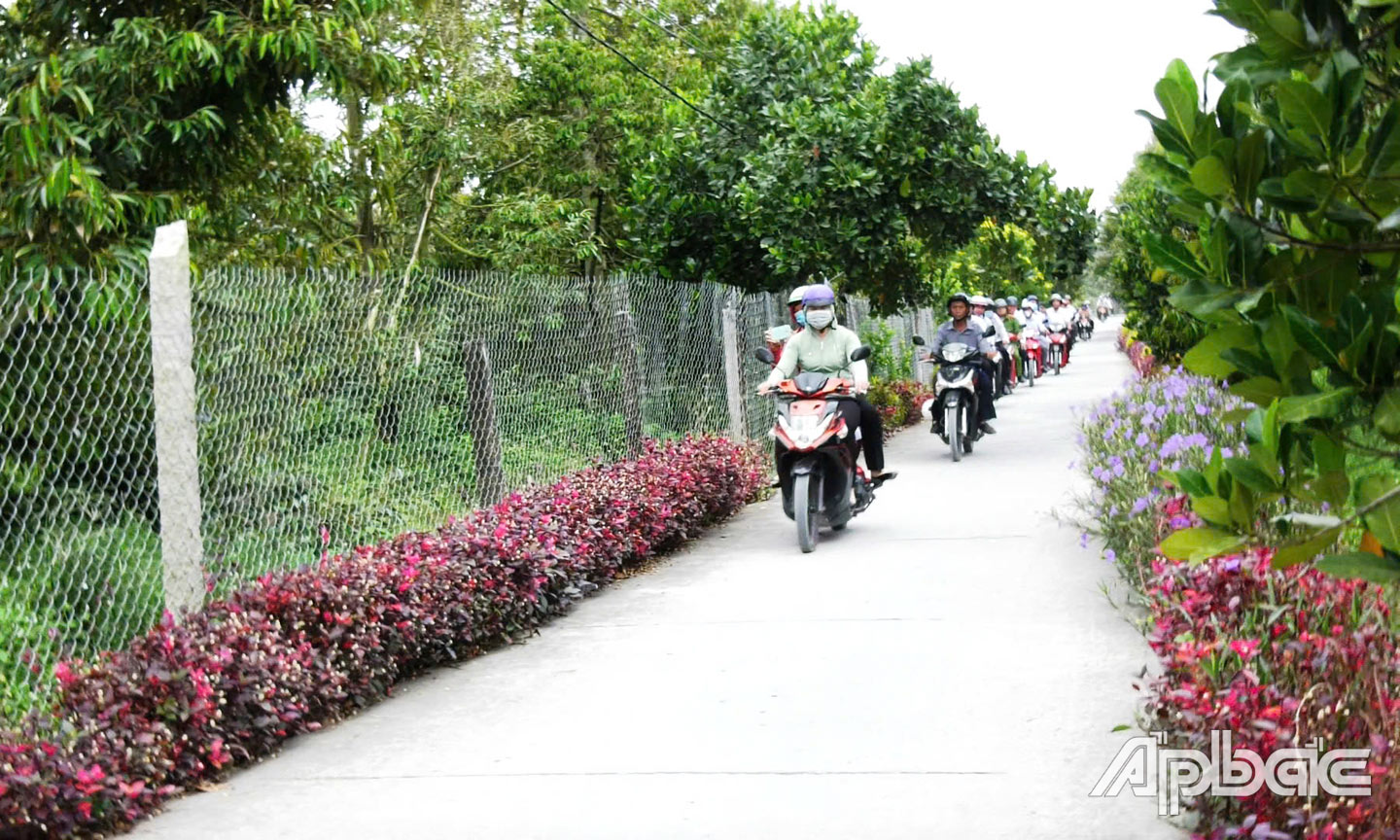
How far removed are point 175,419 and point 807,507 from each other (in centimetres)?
529

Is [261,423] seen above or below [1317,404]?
below

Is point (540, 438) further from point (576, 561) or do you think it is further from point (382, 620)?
point (382, 620)

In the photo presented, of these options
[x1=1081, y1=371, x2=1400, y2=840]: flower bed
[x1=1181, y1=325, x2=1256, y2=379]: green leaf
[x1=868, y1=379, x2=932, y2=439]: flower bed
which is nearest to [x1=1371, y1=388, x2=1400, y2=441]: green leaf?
[x1=1181, y1=325, x2=1256, y2=379]: green leaf

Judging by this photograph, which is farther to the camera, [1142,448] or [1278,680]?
[1142,448]

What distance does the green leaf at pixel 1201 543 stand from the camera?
2.77m

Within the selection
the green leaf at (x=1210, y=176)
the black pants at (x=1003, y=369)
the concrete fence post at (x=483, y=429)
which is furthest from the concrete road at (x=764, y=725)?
the black pants at (x=1003, y=369)

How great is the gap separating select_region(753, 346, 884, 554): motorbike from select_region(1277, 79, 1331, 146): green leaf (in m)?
8.24

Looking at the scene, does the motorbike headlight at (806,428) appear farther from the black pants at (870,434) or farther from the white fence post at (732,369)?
the white fence post at (732,369)

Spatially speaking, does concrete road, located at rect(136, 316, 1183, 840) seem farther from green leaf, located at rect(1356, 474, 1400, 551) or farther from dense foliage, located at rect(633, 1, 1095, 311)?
dense foliage, located at rect(633, 1, 1095, 311)

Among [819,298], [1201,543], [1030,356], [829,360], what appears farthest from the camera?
[1030,356]

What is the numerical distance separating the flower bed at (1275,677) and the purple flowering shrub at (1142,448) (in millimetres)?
1044

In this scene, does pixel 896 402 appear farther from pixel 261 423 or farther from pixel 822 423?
pixel 261 423

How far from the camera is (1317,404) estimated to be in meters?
2.42

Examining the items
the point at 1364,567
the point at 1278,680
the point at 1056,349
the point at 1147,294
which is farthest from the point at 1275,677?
the point at 1056,349
